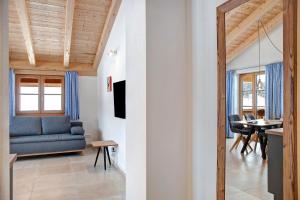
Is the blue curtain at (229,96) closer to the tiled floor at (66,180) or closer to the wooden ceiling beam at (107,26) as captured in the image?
the tiled floor at (66,180)

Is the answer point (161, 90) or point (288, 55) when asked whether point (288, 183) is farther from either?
point (161, 90)

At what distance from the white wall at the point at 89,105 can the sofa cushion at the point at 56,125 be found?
2.23 ft

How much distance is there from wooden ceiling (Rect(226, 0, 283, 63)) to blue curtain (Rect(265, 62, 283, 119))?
0.21 meters

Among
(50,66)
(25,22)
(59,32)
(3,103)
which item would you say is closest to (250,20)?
(3,103)

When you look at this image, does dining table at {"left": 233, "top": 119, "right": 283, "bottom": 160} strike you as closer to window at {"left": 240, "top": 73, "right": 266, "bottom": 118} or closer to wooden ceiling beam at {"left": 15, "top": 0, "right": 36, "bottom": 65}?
window at {"left": 240, "top": 73, "right": 266, "bottom": 118}

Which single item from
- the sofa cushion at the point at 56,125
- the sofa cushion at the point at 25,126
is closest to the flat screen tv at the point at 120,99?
the sofa cushion at the point at 56,125

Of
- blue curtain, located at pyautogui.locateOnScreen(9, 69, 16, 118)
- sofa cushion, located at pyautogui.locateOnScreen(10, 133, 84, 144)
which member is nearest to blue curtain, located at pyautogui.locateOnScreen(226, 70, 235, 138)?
sofa cushion, located at pyautogui.locateOnScreen(10, 133, 84, 144)

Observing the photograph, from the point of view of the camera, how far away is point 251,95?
147 cm

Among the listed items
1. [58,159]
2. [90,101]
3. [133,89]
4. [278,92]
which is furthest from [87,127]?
[278,92]

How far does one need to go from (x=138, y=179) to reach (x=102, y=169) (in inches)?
115

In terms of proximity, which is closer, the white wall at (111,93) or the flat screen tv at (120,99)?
the flat screen tv at (120,99)

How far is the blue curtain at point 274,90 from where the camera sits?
112 cm

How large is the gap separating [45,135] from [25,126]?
53 cm

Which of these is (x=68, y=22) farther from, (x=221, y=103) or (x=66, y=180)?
(x=221, y=103)
